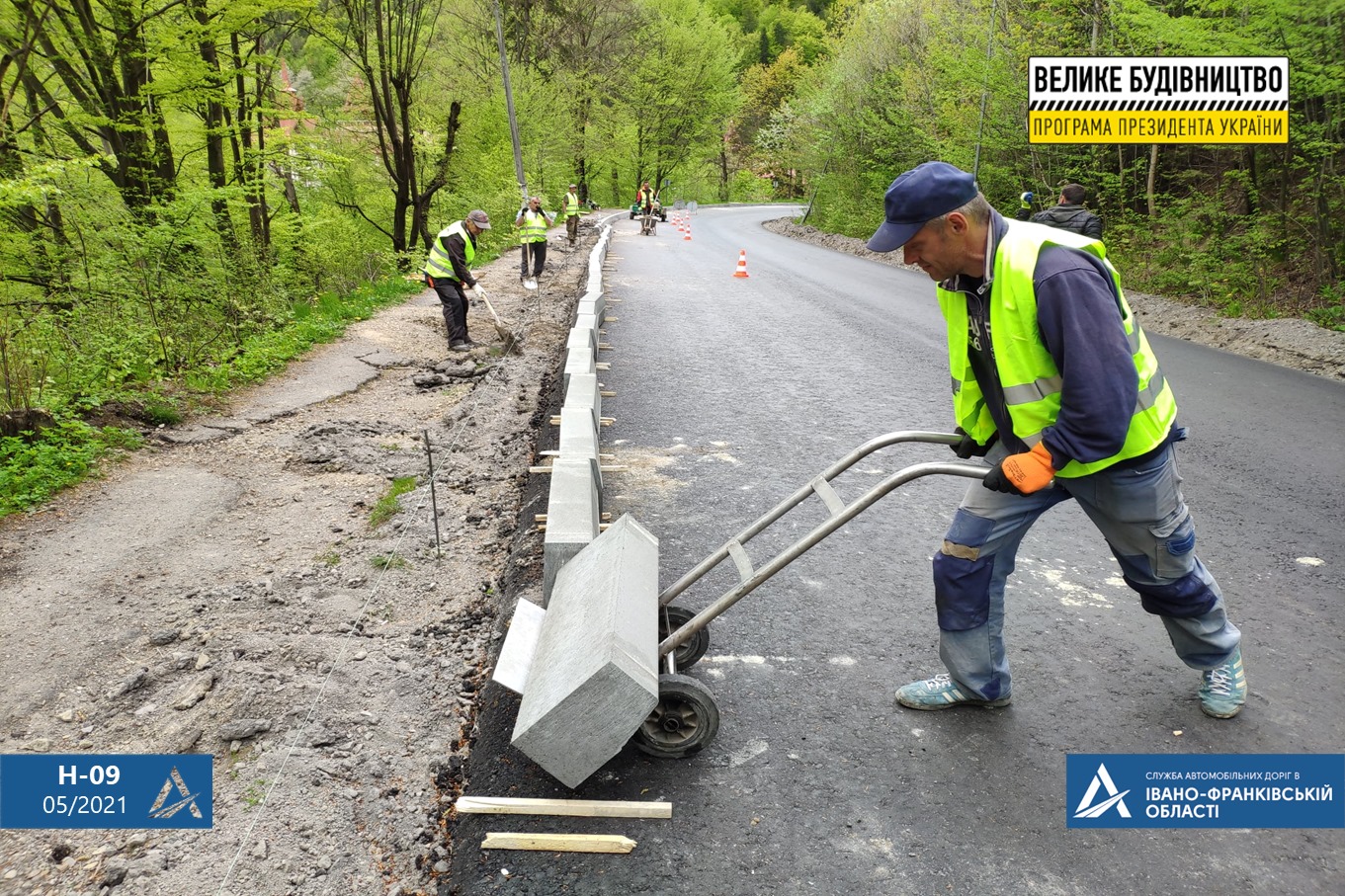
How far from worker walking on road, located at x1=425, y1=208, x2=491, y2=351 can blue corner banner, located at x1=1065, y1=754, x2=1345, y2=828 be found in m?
8.82

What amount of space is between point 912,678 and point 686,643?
961 mm

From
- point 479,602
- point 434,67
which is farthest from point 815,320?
point 434,67

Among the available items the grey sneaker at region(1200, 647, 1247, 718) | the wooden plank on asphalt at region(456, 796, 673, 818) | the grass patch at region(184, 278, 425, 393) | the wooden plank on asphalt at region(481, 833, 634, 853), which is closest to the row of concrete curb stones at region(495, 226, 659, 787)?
the wooden plank on asphalt at region(456, 796, 673, 818)

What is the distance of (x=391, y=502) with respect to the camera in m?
5.28

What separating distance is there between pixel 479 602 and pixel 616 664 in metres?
1.76

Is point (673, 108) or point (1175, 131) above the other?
point (673, 108)

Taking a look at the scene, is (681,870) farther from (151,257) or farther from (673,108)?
(673,108)

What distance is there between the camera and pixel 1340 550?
4.22m

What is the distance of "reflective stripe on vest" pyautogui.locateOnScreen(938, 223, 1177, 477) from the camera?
2422 millimetres

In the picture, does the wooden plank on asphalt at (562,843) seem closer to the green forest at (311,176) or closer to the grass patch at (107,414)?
the grass patch at (107,414)

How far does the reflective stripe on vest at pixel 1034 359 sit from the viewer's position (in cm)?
242

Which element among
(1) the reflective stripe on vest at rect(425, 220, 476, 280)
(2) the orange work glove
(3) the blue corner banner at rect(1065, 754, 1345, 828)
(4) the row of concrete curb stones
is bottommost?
(3) the blue corner banner at rect(1065, 754, 1345, 828)

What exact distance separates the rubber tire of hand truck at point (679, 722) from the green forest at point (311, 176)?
4.75 metres

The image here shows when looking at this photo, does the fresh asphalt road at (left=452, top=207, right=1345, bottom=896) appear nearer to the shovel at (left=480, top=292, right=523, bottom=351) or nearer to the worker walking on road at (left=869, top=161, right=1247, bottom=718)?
the worker walking on road at (left=869, top=161, right=1247, bottom=718)
